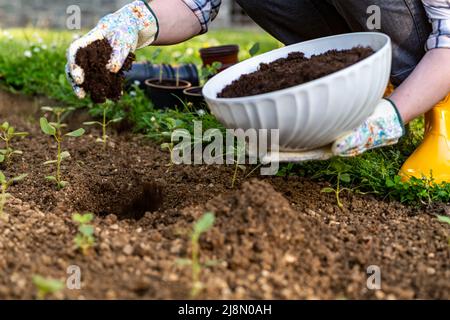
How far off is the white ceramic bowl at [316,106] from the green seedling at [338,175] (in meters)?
0.28

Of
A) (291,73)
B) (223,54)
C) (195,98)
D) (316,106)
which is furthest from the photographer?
(223,54)

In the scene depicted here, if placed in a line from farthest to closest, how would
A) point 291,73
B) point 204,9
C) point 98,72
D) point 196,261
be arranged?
1. point 204,9
2. point 98,72
3. point 291,73
4. point 196,261

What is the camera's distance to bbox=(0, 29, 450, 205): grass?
6.51 feet

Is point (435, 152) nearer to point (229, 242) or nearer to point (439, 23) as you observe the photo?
point (439, 23)

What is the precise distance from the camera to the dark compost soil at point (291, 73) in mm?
1565

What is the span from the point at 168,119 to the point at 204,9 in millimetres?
403

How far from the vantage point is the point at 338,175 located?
6.22 ft

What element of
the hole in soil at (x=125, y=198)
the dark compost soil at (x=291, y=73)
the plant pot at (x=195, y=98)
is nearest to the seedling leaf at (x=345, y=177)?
the dark compost soil at (x=291, y=73)

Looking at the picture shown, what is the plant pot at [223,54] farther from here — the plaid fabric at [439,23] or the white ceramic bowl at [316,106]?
the white ceramic bowl at [316,106]

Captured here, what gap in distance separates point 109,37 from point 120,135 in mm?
865

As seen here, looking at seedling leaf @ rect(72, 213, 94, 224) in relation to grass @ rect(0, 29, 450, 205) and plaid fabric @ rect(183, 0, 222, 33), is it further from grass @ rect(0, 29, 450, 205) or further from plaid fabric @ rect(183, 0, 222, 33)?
plaid fabric @ rect(183, 0, 222, 33)

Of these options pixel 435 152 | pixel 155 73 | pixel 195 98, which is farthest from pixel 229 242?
pixel 155 73

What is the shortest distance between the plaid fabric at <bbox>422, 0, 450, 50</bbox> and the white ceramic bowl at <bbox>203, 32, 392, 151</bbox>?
0.31m

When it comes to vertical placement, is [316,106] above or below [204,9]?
below
